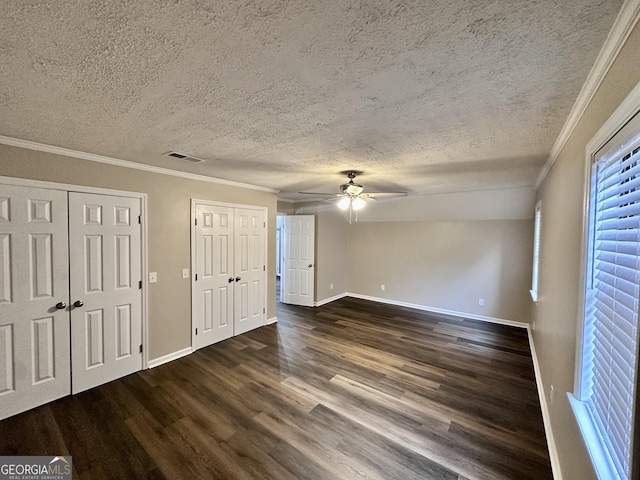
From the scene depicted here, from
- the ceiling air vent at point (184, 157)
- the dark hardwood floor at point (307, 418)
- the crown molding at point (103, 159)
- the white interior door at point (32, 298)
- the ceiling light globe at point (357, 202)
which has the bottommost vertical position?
the dark hardwood floor at point (307, 418)

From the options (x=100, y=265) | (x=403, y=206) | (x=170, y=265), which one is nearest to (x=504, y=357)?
(x=403, y=206)

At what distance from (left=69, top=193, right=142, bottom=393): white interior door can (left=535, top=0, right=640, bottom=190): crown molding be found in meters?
3.77

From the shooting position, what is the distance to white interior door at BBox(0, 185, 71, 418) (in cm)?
223

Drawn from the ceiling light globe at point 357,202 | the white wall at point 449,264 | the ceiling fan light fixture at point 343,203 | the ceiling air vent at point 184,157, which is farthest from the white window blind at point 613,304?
the white wall at point 449,264

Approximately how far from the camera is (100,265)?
275 centimetres

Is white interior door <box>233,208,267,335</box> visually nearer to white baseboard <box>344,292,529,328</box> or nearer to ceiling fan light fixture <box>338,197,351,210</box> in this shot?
ceiling fan light fixture <box>338,197,351,210</box>

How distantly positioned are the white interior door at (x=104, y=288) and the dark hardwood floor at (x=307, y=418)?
0.27m

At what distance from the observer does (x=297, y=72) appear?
49.8 inches

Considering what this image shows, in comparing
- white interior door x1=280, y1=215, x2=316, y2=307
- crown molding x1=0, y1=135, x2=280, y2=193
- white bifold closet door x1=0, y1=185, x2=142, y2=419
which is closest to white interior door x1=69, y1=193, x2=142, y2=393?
white bifold closet door x1=0, y1=185, x2=142, y2=419

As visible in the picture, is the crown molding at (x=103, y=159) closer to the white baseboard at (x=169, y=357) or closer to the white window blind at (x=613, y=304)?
the white baseboard at (x=169, y=357)

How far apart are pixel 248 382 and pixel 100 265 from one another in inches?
78.9

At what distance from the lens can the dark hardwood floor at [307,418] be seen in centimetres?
186

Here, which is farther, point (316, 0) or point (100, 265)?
point (100, 265)

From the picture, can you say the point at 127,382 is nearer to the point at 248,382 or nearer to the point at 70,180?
the point at 248,382
